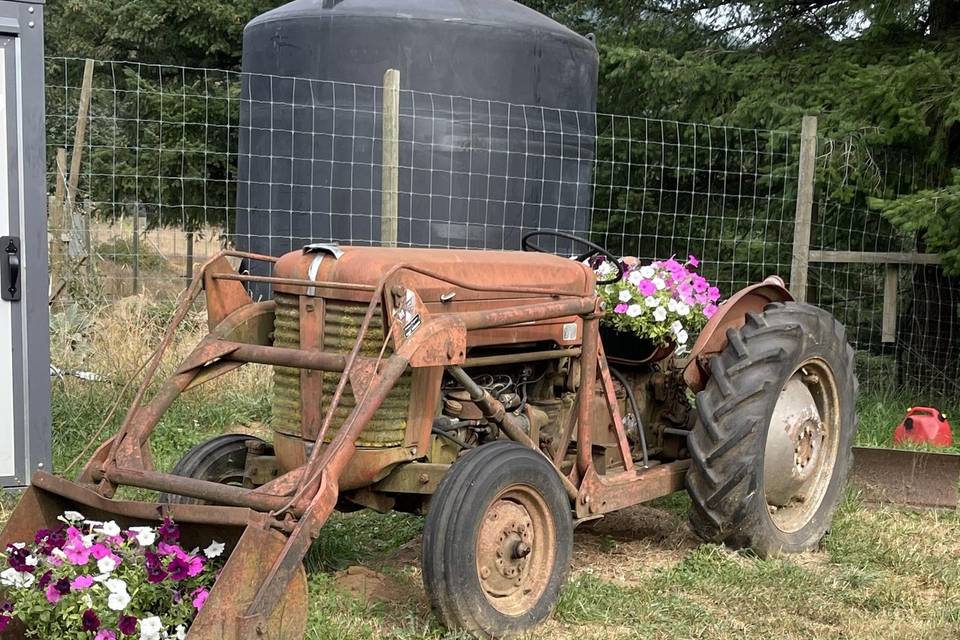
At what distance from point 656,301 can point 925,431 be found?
2866 millimetres

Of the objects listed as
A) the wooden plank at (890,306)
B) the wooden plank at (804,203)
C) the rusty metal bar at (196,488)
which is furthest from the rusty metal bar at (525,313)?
the wooden plank at (890,306)

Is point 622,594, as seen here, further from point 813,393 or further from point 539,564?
point 813,393

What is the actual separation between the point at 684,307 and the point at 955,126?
4118mm

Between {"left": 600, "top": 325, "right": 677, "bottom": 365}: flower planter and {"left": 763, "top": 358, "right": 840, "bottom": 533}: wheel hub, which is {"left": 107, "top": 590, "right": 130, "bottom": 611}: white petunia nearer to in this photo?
{"left": 600, "top": 325, "right": 677, "bottom": 365}: flower planter

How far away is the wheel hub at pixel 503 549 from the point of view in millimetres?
3640

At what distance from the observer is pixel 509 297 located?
4.25 meters

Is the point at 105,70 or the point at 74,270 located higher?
the point at 105,70

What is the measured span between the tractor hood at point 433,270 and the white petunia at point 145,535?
37.9 inches

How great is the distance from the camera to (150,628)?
3145 mm

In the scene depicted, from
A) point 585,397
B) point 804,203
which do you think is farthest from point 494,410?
point 804,203

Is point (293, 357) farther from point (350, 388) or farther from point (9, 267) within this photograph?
point (9, 267)

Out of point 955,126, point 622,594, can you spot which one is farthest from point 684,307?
point 955,126

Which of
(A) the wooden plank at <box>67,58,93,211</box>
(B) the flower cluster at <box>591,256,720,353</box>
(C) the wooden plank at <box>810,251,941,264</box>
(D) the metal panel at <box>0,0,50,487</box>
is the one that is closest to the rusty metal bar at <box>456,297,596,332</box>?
(B) the flower cluster at <box>591,256,720,353</box>

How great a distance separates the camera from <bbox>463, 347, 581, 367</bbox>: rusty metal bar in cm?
405
